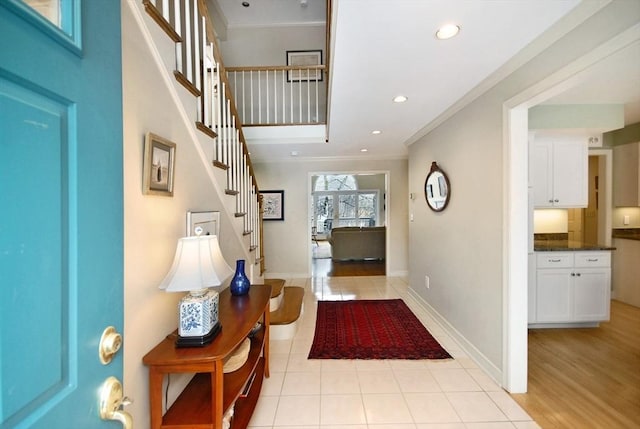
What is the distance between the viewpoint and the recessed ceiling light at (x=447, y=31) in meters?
1.59

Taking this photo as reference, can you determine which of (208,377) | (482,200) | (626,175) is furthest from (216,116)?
(626,175)

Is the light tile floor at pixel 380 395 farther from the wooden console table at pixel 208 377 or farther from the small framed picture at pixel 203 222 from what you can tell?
the small framed picture at pixel 203 222

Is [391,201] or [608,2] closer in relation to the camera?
[608,2]

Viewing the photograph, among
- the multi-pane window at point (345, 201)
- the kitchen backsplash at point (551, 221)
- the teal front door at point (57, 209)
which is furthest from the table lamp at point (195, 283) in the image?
the multi-pane window at point (345, 201)

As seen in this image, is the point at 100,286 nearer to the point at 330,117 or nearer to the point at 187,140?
the point at 187,140

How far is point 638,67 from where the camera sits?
2.06 metres

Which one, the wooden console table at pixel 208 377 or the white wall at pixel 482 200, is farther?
the white wall at pixel 482 200

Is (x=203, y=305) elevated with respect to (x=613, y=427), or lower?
elevated

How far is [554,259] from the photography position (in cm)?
298

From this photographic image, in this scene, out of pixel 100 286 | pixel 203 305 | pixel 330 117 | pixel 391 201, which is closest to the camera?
pixel 100 286

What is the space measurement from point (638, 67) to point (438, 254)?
7.21 ft

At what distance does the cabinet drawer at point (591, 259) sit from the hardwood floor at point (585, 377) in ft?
2.36

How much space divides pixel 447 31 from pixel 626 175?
3.80 m

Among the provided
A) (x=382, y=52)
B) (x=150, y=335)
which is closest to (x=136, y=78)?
(x=150, y=335)
